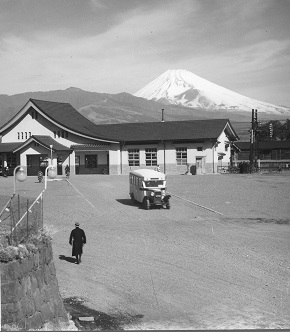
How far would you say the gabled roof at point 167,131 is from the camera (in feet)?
182

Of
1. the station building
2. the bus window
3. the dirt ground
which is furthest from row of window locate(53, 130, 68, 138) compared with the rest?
the bus window

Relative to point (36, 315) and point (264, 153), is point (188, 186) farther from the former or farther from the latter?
point (264, 153)

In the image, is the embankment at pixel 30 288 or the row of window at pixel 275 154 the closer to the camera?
the embankment at pixel 30 288

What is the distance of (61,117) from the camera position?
198 feet

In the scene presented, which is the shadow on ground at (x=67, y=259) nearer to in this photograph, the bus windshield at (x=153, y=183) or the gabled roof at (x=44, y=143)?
the bus windshield at (x=153, y=183)

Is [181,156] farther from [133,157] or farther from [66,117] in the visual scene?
[66,117]

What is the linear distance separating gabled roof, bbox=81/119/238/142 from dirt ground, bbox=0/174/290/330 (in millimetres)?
23535

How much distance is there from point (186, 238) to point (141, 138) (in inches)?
1394

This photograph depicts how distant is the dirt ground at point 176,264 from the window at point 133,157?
78.3 feet

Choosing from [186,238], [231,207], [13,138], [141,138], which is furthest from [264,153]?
[186,238]

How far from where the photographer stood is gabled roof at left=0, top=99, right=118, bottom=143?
57156mm

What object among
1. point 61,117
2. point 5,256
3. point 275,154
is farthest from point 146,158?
point 5,256

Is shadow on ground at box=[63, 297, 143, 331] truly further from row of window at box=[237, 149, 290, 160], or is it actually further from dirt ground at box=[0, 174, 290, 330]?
row of window at box=[237, 149, 290, 160]

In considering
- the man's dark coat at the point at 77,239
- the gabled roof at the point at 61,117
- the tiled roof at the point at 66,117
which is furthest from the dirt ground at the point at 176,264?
the tiled roof at the point at 66,117
